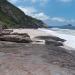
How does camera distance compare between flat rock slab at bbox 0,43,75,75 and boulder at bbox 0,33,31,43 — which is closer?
flat rock slab at bbox 0,43,75,75

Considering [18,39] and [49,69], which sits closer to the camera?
[49,69]

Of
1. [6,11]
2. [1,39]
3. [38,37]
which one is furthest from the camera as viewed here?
[6,11]

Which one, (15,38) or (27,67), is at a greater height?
(15,38)

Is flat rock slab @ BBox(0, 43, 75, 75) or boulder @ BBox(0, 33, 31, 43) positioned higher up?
boulder @ BBox(0, 33, 31, 43)

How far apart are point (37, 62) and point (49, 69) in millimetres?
2260

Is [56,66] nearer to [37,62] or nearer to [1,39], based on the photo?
[37,62]

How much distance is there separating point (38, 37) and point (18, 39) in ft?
25.0

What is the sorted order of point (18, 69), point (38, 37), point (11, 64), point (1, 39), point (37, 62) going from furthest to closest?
point (38, 37), point (1, 39), point (37, 62), point (11, 64), point (18, 69)

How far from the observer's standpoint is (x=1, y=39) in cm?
3262

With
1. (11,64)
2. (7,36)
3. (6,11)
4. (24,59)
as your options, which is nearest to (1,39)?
(7,36)

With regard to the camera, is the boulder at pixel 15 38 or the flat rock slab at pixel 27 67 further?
the boulder at pixel 15 38

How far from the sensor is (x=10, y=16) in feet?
589

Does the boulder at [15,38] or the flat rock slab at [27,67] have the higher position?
the boulder at [15,38]

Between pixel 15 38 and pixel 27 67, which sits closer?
pixel 27 67
